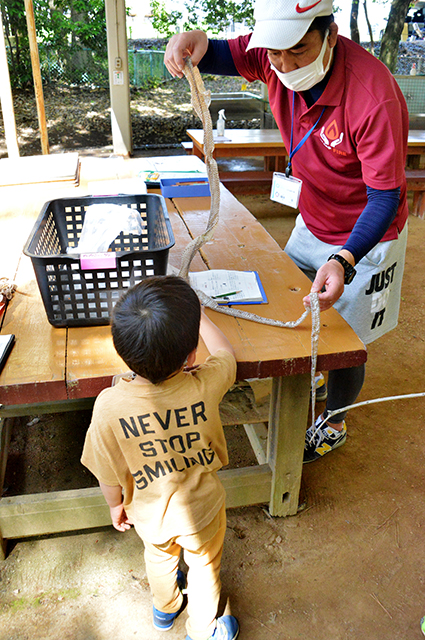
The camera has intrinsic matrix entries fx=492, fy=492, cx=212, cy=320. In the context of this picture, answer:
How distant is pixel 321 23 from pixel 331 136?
29 cm

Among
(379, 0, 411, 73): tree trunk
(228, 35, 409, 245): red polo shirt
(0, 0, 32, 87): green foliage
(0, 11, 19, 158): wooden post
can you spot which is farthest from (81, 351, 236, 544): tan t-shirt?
(379, 0, 411, 73): tree trunk

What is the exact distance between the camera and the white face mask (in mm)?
1330

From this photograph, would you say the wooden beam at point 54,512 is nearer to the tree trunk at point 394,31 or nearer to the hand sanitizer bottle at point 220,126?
the hand sanitizer bottle at point 220,126

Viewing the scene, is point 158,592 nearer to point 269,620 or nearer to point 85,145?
point 269,620

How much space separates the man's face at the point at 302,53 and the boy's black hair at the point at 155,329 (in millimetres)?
787

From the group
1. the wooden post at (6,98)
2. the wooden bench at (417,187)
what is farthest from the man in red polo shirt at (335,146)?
the wooden post at (6,98)

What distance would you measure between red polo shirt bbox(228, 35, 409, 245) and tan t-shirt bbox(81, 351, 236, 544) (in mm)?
690

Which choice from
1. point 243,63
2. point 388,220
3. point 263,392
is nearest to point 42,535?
point 263,392

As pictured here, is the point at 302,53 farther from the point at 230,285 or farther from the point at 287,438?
the point at 287,438

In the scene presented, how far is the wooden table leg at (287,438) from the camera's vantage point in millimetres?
1438

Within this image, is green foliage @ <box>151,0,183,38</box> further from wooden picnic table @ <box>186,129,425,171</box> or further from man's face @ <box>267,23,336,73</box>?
man's face @ <box>267,23,336,73</box>

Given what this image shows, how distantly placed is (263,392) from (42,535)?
2.90ft

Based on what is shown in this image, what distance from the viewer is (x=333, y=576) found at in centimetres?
149

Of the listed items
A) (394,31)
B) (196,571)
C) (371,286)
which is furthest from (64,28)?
(196,571)
